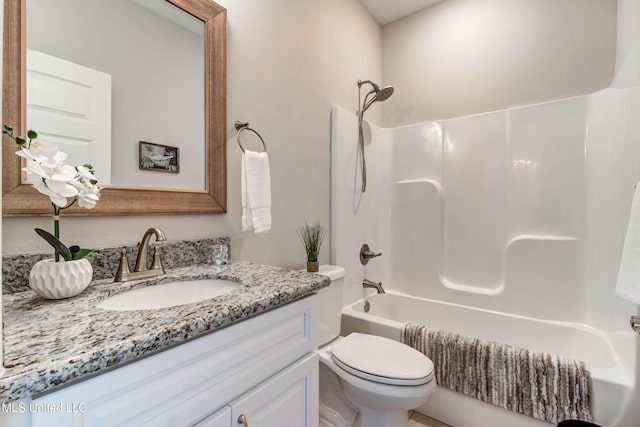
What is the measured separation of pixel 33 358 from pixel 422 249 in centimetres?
216

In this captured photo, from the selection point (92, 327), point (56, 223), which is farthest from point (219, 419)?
point (56, 223)

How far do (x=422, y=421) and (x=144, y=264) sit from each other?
1.62 m

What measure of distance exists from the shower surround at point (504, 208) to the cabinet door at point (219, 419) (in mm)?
1246

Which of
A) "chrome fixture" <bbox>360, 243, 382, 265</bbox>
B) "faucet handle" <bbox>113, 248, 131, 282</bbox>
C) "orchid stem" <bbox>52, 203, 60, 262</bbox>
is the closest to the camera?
"orchid stem" <bbox>52, 203, 60, 262</bbox>

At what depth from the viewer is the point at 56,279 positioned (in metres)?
0.70

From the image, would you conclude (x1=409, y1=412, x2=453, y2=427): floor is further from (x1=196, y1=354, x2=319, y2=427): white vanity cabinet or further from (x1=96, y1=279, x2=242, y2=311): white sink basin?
(x1=96, y1=279, x2=242, y2=311): white sink basin

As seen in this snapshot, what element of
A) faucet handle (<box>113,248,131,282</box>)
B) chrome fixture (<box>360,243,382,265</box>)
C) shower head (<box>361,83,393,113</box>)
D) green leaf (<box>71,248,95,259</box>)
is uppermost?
shower head (<box>361,83,393,113</box>)

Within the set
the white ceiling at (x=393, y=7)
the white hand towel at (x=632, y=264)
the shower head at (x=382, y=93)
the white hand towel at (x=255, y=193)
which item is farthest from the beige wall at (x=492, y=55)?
the white hand towel at (x=255, y=193)

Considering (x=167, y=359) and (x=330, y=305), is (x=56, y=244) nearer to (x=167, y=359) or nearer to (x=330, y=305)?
(x=167, y=359)

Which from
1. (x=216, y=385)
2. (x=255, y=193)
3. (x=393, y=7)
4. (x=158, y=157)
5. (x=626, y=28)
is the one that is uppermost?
(x=393, y=7)

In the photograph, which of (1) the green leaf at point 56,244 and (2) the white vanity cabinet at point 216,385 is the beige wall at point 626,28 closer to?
(2) the white vanity cabinet at point 216,385

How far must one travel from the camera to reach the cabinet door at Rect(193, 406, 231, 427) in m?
0.64

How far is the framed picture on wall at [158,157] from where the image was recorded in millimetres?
1035

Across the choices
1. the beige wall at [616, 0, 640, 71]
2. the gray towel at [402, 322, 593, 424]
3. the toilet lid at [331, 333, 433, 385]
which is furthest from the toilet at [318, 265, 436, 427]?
the beige wall at [616, 0, 640, 71]
